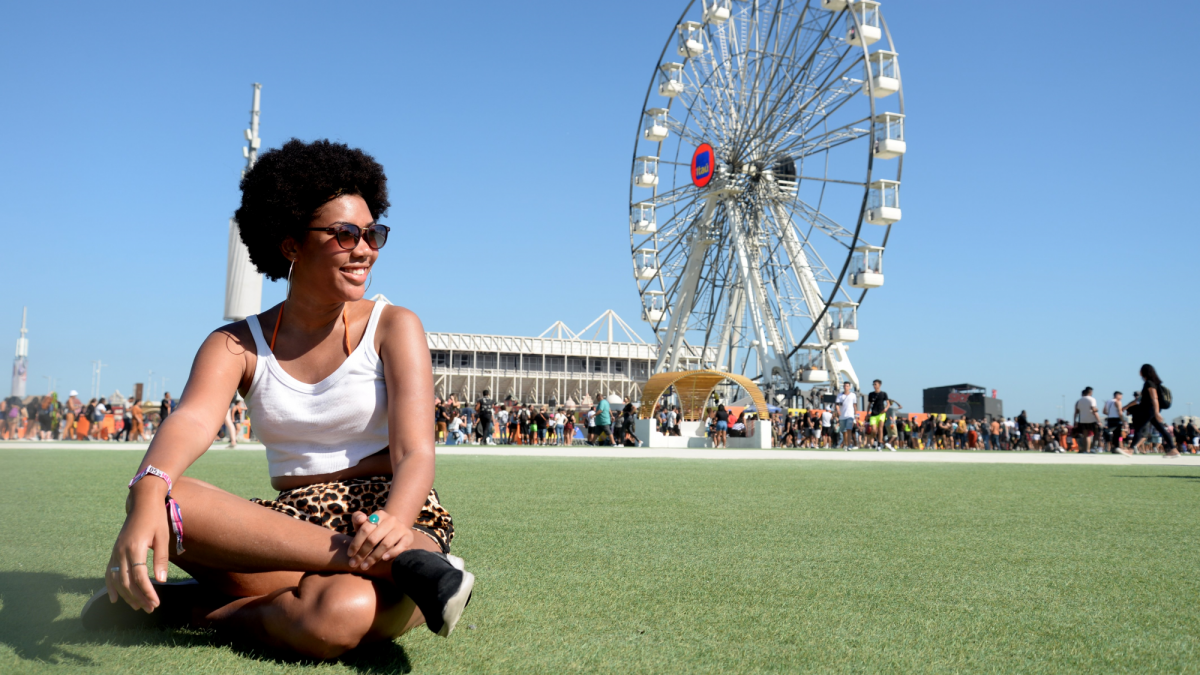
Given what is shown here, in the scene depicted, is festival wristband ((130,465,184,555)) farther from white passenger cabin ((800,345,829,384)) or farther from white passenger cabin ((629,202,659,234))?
white passenger cabin ((629,202,659,234))

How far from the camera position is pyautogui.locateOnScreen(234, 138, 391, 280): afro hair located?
2428 mm

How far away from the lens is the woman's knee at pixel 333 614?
77.4 inches

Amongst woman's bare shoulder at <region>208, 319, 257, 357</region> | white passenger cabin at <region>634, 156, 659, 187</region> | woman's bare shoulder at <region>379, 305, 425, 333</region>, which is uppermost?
white passenger cabin at <region>634, 156, 659, 187</region>

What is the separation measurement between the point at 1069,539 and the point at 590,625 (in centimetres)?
300

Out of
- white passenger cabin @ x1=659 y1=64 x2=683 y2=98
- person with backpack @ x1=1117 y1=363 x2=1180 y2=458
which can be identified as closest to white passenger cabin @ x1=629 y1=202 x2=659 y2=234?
white passenger cabin @ x1=659 y1=64 x2=683 y2=98

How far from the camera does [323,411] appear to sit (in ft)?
7.70

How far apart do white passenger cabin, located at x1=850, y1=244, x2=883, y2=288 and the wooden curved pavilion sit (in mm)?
4694

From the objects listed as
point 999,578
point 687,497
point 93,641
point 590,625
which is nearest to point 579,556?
point 590,625

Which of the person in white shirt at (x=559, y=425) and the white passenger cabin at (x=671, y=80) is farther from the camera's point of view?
the white passenger cabin at (x=671, y=80)

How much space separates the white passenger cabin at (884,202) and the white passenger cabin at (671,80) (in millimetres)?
9754

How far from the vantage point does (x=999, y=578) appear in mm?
3205

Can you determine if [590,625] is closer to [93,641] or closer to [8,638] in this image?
[93,641]

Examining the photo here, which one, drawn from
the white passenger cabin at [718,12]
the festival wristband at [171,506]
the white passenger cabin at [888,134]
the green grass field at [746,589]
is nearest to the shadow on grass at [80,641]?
the green grass field at [746,589]

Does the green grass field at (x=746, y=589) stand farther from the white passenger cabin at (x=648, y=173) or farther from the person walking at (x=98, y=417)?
the white passenger cabin at (x=648, y=173)
